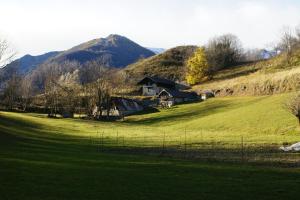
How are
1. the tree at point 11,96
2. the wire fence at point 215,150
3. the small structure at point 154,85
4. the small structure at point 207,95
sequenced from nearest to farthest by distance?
the wire fence at point 215,150
the tree at point 11,96
the small structure at point 207,95
the small structure at point 154,85

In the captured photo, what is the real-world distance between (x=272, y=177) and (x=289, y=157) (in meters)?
13.6

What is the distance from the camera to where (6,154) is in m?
37.1

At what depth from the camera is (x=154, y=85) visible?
17025 centimetres

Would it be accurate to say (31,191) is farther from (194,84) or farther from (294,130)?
(194,84)

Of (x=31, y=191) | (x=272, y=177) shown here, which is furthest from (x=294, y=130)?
(x=31, y=191)

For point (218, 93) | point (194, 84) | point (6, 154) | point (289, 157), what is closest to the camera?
point (6, 154)

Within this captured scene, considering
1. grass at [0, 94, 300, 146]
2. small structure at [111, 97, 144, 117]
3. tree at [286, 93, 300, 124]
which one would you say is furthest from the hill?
tree at [286, 93, 300, 124]

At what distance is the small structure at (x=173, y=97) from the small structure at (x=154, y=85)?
14655 millimetres

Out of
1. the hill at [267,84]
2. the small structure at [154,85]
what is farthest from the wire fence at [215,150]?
the small structure at [154,85]

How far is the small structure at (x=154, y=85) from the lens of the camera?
169625mm

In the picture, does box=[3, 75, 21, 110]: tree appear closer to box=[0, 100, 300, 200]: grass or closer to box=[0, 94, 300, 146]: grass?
box=[0, 94, 300, 146]: grass

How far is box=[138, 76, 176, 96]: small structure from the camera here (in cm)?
16962

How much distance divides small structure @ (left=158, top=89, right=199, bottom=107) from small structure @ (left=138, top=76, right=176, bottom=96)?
48.1 ft

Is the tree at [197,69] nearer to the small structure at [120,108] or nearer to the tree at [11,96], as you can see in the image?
the small structure at [120,108]
